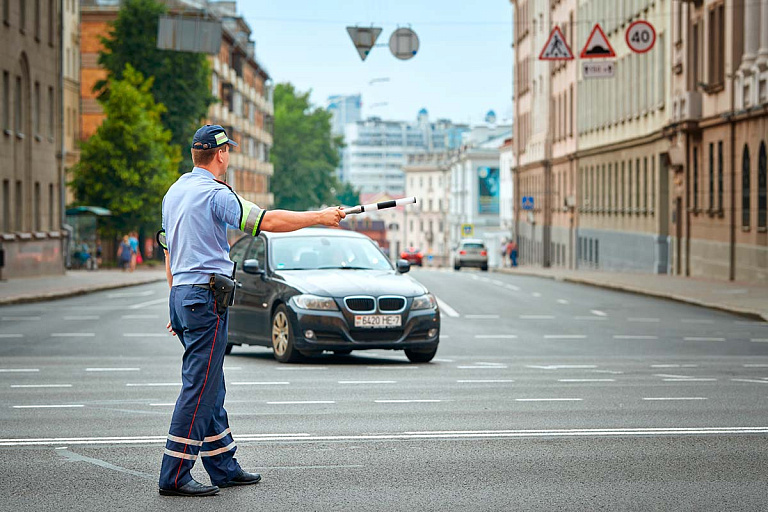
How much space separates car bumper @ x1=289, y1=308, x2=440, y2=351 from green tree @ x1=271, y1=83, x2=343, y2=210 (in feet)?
427

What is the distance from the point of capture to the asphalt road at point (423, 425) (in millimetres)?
7879

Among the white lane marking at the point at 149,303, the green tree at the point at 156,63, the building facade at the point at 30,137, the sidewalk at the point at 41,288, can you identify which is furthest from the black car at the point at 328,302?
the green tree at the point at 156,63

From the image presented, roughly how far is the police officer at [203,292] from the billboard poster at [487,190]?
15095 cm

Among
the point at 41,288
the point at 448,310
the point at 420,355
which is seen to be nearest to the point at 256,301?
the point at 420,355

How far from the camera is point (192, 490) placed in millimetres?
7777

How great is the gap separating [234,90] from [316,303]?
328 feet

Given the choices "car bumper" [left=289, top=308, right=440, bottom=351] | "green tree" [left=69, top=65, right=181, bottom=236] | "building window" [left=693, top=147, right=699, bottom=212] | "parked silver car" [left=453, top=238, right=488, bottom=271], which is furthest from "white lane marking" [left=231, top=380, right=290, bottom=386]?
"parked silver car" [left=453, top=238, right=488, bottom=271]

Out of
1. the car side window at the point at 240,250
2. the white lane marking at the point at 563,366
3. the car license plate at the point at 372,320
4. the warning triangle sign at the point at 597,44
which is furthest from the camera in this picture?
the warning triangle sign at the point at 597,44

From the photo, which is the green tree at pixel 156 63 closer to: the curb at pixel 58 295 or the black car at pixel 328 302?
the curb at pixel 58 295

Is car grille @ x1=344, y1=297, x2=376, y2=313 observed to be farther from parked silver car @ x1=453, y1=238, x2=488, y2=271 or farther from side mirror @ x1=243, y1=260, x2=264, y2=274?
parked silver car @ x1=453, y1=238, x2=488, y2=271

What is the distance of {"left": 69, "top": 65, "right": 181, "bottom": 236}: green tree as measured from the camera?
70.5 meters

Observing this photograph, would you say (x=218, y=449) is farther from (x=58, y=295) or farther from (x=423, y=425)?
(x=58, y=295)

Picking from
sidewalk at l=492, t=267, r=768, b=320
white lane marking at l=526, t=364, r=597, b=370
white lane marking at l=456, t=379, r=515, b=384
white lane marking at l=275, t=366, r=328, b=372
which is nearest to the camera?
white lane marking at l=456, t=379, r=515, b=384

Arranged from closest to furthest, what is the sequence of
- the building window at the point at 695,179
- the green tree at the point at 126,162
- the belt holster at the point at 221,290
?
the belt holster at the point at 221,290 → the building window at the point at 695,179 → the green tree at the point at 126,162
